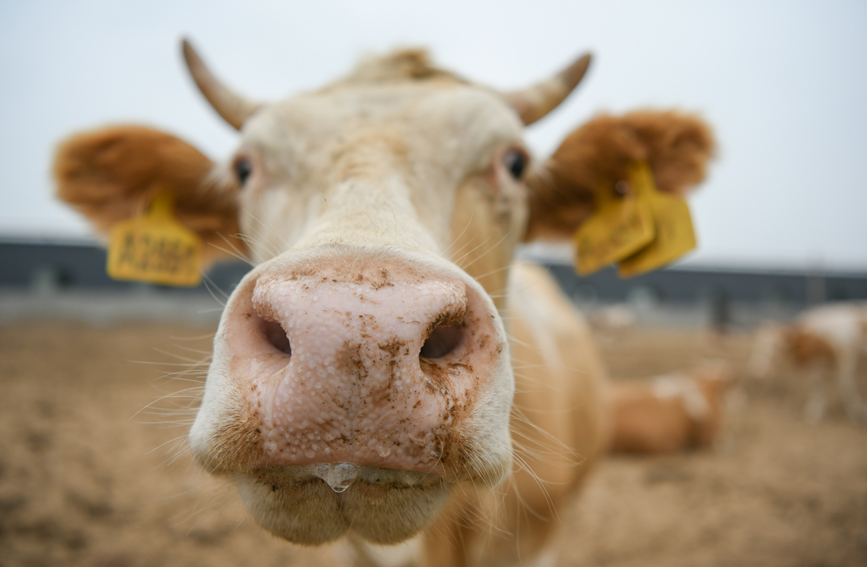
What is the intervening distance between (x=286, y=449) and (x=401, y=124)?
109 centimetres

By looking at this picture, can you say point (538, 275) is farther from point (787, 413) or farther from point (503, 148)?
point (787, 413)

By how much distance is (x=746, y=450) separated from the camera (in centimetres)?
598

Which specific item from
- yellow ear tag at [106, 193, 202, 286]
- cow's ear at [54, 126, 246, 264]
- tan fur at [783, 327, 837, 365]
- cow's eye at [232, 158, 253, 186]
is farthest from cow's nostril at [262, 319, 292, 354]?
tan fur at [783, 327, 837, 365]

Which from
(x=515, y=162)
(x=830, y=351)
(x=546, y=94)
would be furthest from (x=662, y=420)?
(x=515, y=162)

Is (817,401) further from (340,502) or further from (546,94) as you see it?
(340,502)

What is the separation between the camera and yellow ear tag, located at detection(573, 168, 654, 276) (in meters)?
2.06

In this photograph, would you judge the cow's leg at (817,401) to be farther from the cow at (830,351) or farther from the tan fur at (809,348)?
the tan fur at (809,348)

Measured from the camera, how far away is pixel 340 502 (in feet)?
2.92

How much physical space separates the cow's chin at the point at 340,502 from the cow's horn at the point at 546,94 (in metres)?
1.67

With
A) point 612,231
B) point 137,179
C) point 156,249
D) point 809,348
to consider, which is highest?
point 137,179

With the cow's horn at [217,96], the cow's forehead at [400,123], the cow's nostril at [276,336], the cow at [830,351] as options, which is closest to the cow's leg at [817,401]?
the cow at [830,351]

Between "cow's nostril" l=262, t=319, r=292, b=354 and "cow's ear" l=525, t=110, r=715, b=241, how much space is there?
144cm

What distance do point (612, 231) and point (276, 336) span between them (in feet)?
5.82

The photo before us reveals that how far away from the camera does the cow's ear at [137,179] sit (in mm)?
2180
